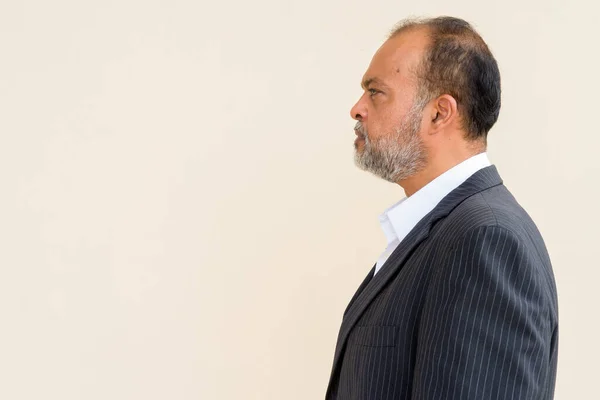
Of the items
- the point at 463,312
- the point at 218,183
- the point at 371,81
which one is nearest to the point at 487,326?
the point at 463,312

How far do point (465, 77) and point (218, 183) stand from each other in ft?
3.60

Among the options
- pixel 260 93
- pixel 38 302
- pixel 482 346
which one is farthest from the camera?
pixel 260 93

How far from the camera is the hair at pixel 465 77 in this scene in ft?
4.66

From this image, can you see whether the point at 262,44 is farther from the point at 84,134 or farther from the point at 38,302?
the point at 38,302

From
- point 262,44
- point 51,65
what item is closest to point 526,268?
point 262,44

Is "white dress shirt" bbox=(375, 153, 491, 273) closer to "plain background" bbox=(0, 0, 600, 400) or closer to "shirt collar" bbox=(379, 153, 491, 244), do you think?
"shirt collar" bbox=(379, 153, 491, 244)

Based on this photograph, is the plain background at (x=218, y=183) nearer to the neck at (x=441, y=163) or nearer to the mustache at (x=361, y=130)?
the mustache at (x=361, y=130)

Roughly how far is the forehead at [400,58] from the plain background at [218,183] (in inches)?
36.3

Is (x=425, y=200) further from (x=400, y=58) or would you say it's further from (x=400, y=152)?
(x=400, y=58)

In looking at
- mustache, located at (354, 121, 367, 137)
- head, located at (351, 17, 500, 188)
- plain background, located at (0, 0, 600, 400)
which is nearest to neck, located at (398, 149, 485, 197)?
head, located at (351, 17, 500, 188)

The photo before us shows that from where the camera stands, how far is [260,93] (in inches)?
94.3

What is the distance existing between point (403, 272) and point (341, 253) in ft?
3.76

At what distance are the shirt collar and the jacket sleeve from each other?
26 cm

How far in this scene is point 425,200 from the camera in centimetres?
141
